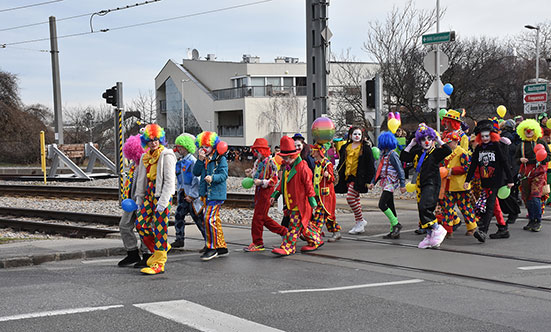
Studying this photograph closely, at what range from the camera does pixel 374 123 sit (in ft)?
46.5

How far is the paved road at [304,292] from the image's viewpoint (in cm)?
539

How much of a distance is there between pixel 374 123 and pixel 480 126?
450cm

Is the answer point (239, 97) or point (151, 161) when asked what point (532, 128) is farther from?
point (239, 97)

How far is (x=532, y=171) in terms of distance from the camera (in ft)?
36.4

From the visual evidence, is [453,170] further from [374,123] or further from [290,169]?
[374,123]

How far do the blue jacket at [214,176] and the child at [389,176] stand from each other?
2760mm

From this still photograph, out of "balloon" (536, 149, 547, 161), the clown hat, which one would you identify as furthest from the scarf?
"balloon" (536, 149, 547, 161)

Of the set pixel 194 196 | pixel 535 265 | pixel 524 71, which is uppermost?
pixel 524 71

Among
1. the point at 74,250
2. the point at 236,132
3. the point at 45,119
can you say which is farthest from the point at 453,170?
the point at 45,119

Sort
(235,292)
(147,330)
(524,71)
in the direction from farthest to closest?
(524,71), (235,292), (147,330)

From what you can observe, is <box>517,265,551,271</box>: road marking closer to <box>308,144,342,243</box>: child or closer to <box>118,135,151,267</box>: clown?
<box>308,144,342,243</box>: child

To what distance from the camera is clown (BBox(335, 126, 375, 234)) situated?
34.4 ft

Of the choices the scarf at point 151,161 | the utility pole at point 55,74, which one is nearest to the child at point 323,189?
the scarf at point 151,161

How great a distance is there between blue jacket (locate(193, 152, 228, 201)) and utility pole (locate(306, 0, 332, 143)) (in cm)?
502
